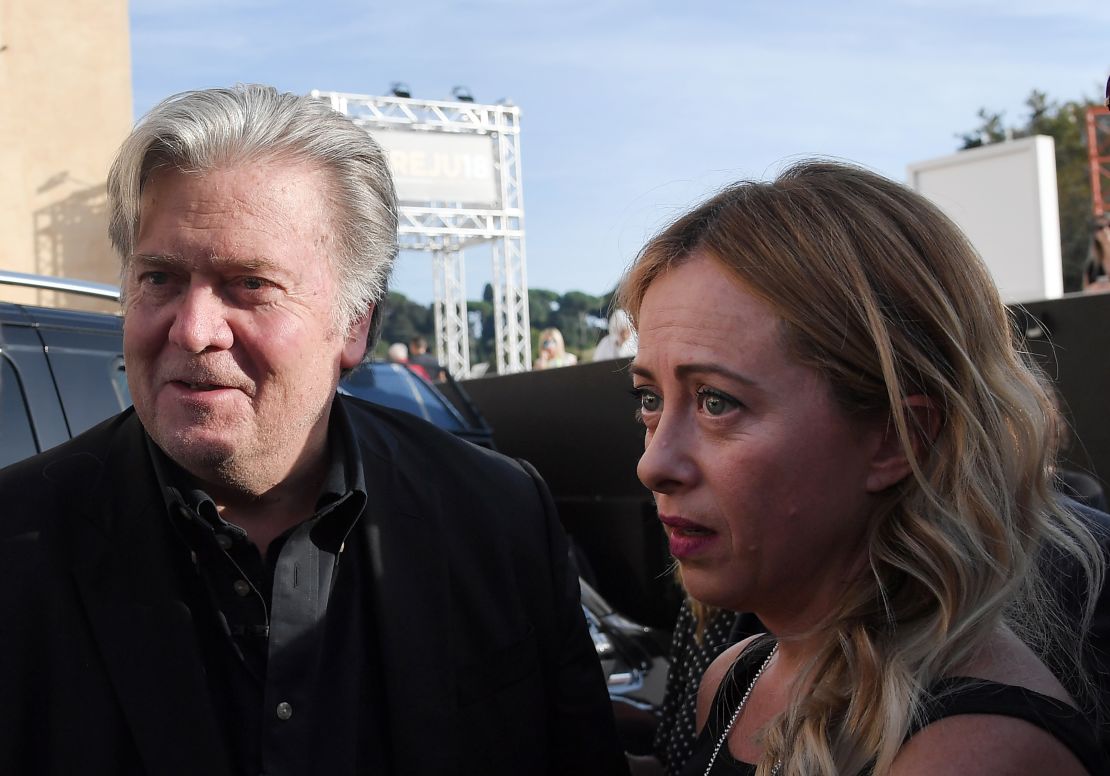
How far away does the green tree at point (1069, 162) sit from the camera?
27.8m

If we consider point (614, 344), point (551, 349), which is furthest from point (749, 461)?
point (551, 349)

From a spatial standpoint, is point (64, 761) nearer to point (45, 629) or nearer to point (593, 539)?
point (45, 629)

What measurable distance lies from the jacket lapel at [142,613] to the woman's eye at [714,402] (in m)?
0.89

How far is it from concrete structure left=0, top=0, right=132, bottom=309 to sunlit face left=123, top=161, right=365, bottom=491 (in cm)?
1246

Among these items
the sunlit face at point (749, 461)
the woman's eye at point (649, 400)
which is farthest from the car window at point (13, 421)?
the sunlit face at point (749, 461)

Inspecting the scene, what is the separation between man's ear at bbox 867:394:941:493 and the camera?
1535mm

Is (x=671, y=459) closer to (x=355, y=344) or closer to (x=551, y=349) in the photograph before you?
(x=355, y=344)

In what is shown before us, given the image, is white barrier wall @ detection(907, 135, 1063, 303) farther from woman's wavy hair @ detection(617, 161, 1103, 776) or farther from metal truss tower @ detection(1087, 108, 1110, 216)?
woman's wavy hair @ detection(617, 161, 1103, 776)

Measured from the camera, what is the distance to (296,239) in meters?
1.99

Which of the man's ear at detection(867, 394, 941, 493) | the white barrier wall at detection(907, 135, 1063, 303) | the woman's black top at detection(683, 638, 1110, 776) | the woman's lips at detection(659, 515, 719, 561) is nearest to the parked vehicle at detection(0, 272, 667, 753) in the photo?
the woman's lips at detection(659, 515, 719, 561)

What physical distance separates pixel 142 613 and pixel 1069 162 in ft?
108

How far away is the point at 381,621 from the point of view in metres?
1.94

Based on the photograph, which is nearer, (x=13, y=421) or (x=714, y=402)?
(x=714, y=402)

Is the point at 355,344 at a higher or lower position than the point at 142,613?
higher
